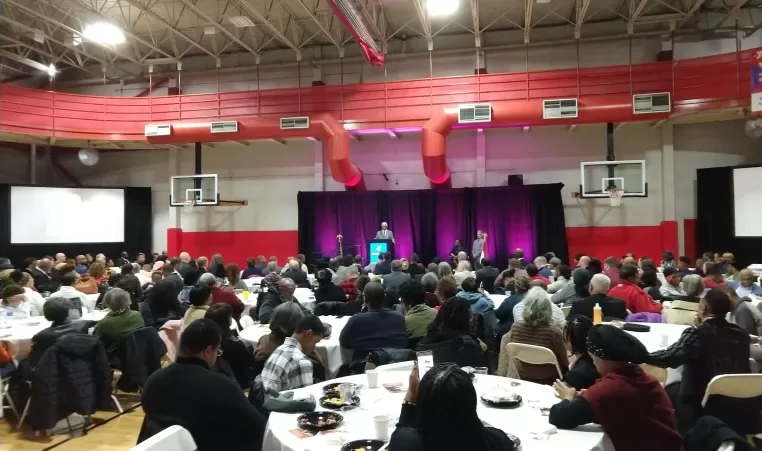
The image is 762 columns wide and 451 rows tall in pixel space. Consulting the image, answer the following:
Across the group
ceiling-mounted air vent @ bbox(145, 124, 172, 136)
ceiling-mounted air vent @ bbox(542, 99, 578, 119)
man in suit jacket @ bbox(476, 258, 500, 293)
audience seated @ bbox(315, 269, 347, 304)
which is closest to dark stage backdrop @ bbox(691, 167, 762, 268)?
ceiling-mounted air vent @ bbox(542, 99, 578, 119)

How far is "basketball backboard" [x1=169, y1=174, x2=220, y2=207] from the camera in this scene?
13656 millimetres

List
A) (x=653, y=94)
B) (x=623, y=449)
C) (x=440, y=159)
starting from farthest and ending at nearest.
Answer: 1. (x=440, y=159)
2. (x=653, y=94)
3. (x=623, y=449)

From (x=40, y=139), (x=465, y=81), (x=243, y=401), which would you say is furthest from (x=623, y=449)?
(x=40, y=139)

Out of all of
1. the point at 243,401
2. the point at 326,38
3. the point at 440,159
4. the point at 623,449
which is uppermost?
the point at 326,38

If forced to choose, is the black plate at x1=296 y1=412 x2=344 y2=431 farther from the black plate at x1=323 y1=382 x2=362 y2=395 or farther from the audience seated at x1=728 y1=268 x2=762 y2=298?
the audience seated at x1=728 y1=268 x2=762 y2=298

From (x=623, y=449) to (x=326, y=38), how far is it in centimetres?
1360

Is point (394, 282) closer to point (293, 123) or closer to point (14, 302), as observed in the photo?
point (14, 302)

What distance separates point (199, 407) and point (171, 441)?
9.6 inches

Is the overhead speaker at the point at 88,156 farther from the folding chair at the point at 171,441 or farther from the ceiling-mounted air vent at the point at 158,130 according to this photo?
→ the folding chair at the point at 171,441

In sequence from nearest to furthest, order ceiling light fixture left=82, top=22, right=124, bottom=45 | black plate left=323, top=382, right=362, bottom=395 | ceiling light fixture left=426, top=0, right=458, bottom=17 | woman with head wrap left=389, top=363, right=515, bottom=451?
woman with head wrap left=389, top=363, right=515, bottom=451
black plate left=323, top=382, right=362, bottom=395
ceiling light fixture left=426, top=0, right=458, bottom=17
ceiling light fixture left=82, top=22, right=124, bottom=45

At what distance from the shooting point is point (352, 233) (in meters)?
14.1

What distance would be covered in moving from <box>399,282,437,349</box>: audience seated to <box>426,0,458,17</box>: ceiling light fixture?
25.0ft

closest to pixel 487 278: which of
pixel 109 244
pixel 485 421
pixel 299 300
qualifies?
pixel 299 300

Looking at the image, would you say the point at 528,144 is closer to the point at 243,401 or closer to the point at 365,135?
the point at 365,135
